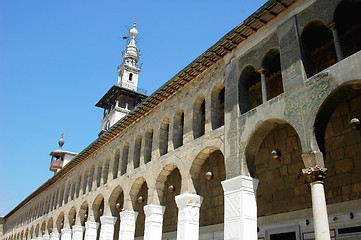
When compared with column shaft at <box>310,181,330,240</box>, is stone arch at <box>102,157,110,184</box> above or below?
above

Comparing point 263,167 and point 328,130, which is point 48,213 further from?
point 328,130

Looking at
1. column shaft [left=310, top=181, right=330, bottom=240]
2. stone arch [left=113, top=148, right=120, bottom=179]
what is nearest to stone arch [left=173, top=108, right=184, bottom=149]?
stone arch [left=113, top=148, right=120, bottom=179]

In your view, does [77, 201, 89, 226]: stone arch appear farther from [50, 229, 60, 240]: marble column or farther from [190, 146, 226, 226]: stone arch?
[190, 146, 226, 226]: stone arch

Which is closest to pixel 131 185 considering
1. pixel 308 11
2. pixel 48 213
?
pixel 308 11

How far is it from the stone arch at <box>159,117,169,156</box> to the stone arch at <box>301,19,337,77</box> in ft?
20.1

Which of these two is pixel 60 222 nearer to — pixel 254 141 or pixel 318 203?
pixel 254 141

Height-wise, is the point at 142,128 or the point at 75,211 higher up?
the point at 142,128

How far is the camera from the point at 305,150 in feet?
25.6

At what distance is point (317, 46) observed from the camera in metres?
11.0

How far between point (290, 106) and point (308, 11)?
2555 millimetres

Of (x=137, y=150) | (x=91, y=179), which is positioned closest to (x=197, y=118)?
(x=137, y=150)

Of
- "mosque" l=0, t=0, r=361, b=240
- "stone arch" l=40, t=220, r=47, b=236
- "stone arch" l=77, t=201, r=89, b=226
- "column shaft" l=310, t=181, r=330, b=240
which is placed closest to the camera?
"column shaft" l=310, t=181, r=330, b=240

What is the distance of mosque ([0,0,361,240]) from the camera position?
8.17 meters

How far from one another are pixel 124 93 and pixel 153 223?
2673 centimetres
